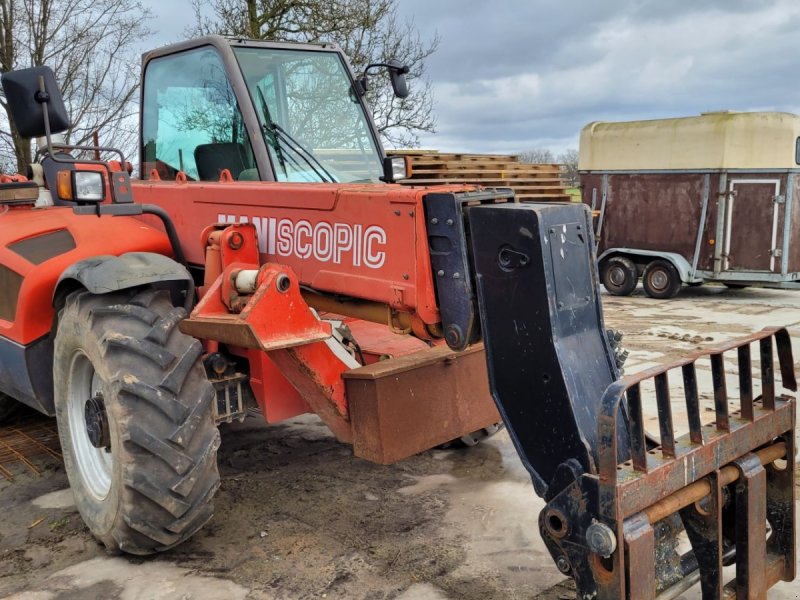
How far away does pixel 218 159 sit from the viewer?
4.16 metres

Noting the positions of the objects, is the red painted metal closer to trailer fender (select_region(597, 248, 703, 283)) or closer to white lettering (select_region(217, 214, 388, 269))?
white lettering (select_region(217, 214, 388, 269))

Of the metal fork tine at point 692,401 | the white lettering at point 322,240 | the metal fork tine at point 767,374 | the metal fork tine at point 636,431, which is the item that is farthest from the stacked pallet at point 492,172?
the metal fork tine at point 636,431

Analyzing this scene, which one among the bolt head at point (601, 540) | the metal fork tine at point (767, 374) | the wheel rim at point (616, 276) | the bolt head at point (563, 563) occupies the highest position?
the metal fork tine at point (767, 374)

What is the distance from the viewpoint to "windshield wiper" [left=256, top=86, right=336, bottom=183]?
157 inches

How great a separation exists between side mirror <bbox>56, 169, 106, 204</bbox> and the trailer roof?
10482 millimetres

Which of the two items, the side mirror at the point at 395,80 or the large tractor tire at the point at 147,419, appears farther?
the side mirror at the point at 395,80

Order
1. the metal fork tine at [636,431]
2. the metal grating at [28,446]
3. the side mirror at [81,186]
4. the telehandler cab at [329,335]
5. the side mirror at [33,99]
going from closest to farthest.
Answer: the metal fork tine at [636,431], the telehandler cab at [329,335], the side mirror at [33,99], the side mirror at [81,186], the metal grating at [28,446]

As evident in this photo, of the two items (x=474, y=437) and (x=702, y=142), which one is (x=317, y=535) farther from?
(x=702, y=142)

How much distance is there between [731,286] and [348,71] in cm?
1053

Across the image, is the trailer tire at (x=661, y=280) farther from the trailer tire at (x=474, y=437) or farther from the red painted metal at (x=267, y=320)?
the red painted metal at (x=267, y=320)

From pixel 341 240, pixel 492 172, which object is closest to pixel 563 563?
pixel 341 240

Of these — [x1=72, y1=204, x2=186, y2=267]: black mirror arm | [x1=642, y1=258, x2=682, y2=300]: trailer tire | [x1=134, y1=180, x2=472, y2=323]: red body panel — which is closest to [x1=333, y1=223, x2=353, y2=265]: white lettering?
[x1=134, y1=180, x2=472, y2=323]: red body panel

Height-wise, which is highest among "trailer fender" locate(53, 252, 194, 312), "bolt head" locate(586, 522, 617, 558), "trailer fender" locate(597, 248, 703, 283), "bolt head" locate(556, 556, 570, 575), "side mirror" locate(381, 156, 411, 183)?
"side mirror" locate(381, 156, 411, 183)

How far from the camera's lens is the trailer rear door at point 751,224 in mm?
11773
